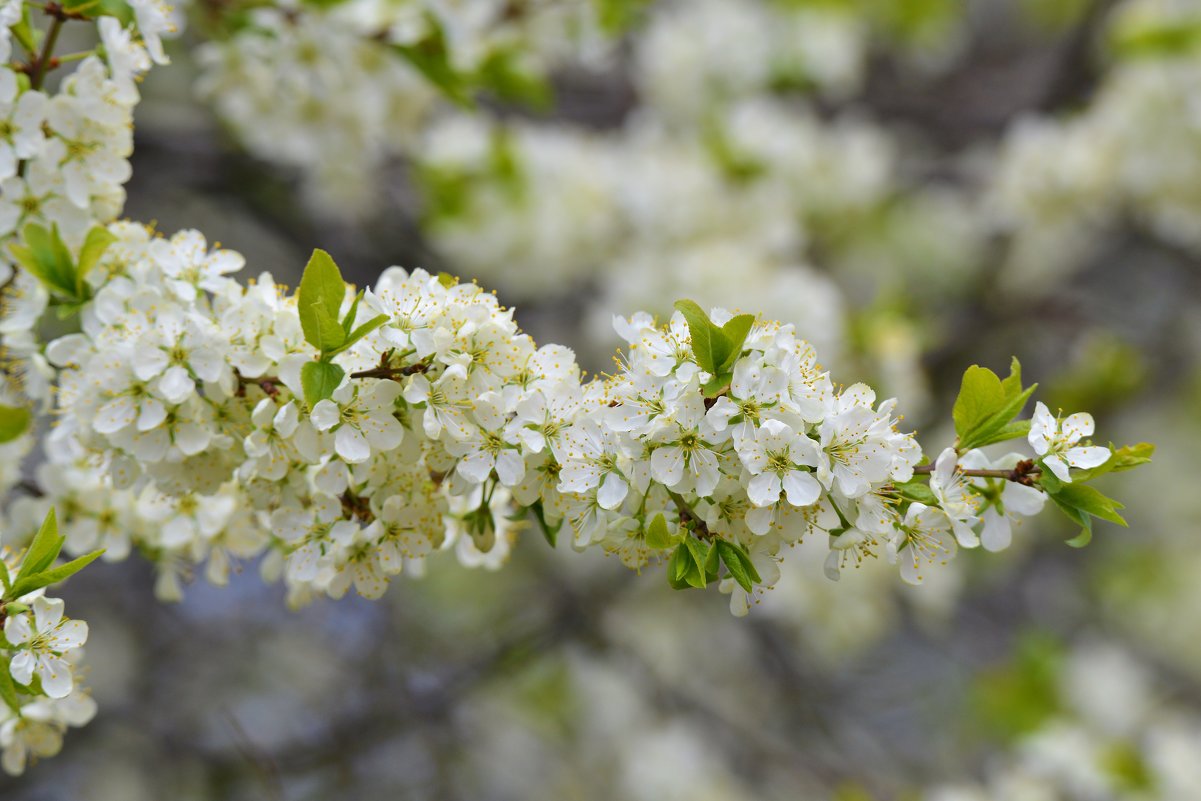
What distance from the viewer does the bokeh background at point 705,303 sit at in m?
3.50

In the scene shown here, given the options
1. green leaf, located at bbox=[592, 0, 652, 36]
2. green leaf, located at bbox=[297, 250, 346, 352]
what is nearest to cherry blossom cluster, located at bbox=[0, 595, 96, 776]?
green leaf, located at bbox=[297, 250, 346, 352]

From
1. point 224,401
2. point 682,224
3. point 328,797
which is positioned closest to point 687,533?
point 224,401

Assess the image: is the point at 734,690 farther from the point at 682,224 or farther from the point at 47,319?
the point at 47,319

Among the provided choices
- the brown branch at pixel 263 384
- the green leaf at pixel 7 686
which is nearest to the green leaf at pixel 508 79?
the brown branch at pixel 263 384

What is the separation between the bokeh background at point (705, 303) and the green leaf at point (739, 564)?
5.96 ft

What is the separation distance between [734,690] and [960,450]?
3.74m

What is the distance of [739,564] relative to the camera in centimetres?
138

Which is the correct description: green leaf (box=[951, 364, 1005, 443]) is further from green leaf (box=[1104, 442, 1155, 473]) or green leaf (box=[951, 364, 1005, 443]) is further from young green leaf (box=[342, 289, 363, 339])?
young green leaf (box=[342, 289, 363, 339])

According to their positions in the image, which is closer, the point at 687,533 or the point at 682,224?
the point at 687,533

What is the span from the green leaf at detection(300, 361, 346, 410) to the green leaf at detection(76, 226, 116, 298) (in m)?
0.46

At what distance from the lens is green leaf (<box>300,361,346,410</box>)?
140 cm

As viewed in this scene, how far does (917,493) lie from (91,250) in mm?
1257

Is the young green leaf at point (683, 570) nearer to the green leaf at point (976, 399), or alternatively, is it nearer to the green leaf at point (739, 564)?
the green leaf at point (739, 564)

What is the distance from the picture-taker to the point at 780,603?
414 centimetres
